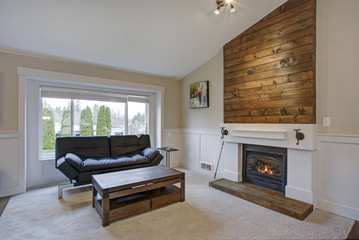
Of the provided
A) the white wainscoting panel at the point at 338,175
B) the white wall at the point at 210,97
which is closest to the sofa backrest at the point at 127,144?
the white wall at the point at 210,97

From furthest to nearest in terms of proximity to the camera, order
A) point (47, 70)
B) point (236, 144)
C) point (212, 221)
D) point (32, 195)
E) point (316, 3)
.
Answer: point (236, 144), point (47, 70), point (32, 195), point (316, 3), point (212, 221)

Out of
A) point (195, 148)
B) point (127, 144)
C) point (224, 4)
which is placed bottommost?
point (195, 148)

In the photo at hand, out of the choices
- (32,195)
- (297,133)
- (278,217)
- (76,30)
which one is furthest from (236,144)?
(32,195)

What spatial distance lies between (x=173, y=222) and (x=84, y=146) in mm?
2366

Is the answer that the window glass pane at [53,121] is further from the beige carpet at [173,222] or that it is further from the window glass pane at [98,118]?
the beige carpet at [173,222]

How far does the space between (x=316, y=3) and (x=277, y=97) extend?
1.39 meters

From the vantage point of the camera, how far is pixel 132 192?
7.67 ft

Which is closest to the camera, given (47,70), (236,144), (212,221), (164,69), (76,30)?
(212,221)

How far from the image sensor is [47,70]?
131 inches

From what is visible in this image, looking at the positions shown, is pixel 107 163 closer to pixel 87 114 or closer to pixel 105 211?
pixel 105 211

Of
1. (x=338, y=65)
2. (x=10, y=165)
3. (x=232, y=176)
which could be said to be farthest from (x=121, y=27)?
(x=232, y=176)

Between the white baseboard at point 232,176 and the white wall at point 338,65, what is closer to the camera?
the white wall at point 338,65

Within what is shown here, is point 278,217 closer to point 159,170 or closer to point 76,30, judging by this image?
point 159,170

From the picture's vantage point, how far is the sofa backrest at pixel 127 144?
389 centimetres
